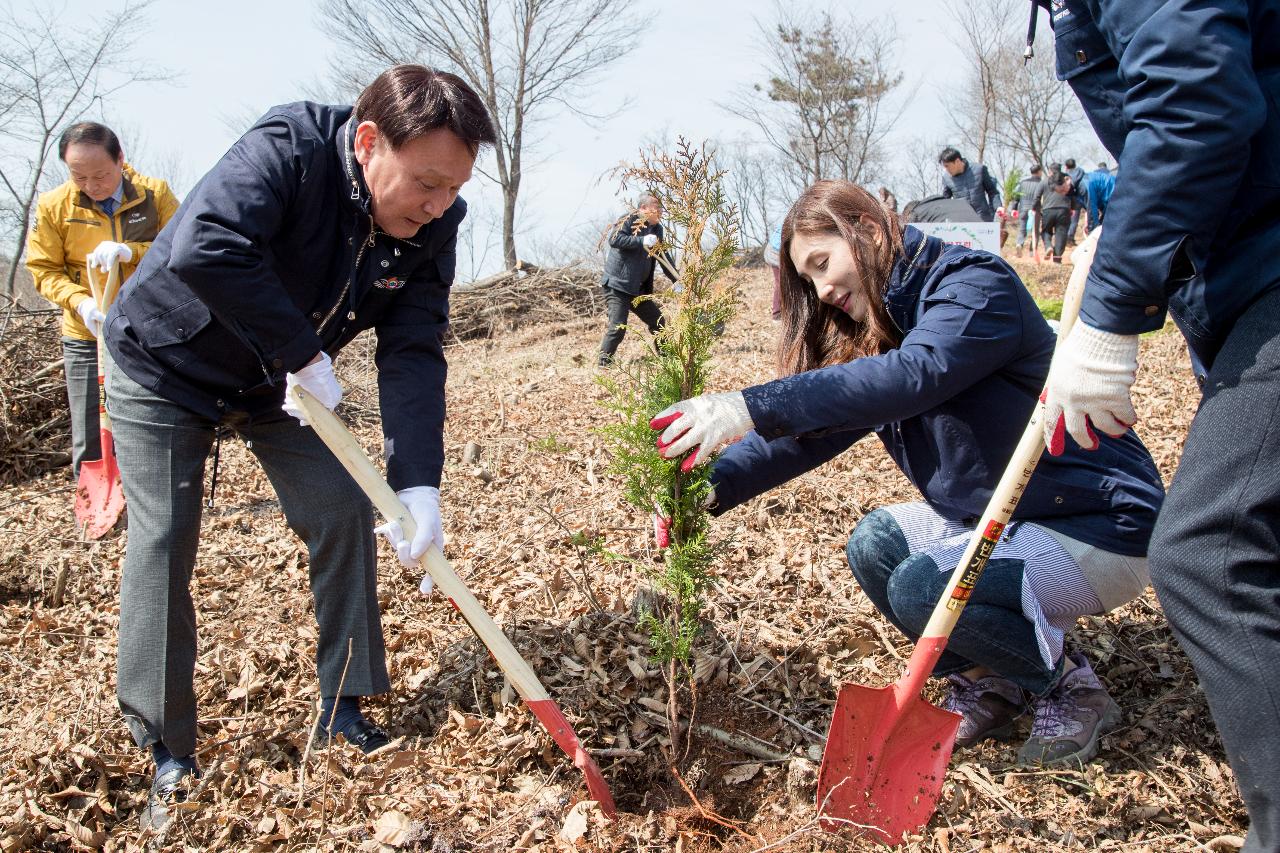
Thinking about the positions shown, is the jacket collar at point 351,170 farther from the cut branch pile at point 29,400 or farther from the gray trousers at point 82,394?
the cut branch pile at point 29,400

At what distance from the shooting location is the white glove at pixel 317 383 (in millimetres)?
2539

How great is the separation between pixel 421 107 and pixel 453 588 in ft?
4.50

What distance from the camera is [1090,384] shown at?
199 centimetres

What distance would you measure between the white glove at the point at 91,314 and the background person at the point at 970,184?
9833 millimetres

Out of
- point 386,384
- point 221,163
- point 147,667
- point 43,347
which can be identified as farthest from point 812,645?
point 43,347

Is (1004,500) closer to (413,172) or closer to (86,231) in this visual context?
(413,172)

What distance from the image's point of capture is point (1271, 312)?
5.78 feet

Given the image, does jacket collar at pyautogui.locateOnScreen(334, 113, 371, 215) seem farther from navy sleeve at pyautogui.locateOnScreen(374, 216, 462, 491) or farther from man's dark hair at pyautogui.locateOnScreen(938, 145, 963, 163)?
man's dark hair at pyautogui.locateOnScreen(938, 145, 963, 163)

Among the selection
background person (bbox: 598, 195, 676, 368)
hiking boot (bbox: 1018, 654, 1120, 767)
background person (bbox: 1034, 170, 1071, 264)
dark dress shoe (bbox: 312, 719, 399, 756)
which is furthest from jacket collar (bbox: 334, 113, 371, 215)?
background person (bbox: 1034, 170, 1071, 264)

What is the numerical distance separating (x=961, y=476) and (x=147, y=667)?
264 cm

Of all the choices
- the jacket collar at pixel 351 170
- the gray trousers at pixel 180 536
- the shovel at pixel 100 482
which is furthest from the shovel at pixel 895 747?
the shovel at pixel 100 482

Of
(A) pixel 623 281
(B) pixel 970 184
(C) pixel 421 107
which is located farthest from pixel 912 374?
(B) pixel 970 184

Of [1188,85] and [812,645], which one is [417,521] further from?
[1188,85]

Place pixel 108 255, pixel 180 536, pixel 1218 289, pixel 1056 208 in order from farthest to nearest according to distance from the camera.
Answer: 1. pixel 1056 208
2. pixel 108 255
3. pixel 180 536
4. pixel 1218 289
